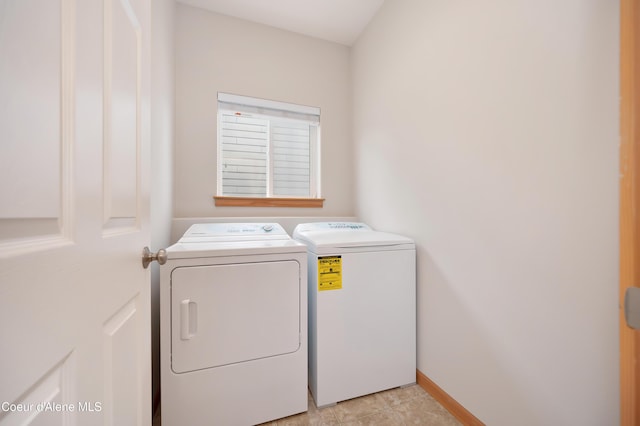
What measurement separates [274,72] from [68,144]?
85.3 inches

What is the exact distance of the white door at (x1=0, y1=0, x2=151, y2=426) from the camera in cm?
28

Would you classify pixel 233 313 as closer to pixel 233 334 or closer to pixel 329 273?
pixel 233 334

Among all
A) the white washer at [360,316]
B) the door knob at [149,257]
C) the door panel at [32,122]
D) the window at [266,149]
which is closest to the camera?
the door panel at [32,122]

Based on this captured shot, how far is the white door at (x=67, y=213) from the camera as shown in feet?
0.92

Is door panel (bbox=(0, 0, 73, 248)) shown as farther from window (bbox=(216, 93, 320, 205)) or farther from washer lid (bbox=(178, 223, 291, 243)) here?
window (bbox=(216, 93, 320, 205))

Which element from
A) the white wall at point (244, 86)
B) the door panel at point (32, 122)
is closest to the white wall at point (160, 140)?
the white wall at point (244, 86)

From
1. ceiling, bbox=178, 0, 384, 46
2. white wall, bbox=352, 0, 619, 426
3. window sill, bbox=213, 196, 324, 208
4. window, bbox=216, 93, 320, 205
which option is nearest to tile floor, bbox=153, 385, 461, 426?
white wall, bbox=352, 0, 619, 426

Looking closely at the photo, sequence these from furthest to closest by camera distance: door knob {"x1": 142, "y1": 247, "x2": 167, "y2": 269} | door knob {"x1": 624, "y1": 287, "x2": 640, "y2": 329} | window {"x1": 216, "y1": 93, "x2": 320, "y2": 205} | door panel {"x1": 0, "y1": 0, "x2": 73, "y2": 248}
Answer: window {"x1": 216, "y1": 93, "x2": 320, "y2": 205} → door knob {"x1": 142, "y1": 247, "x2": 167, "y2": 269} → door knob {"x1": 624, "y1": 287, "x2": 640, "y2": 329} → door panel {"x1": 0, "y1": 0, "x2": 73, "y2": 248}

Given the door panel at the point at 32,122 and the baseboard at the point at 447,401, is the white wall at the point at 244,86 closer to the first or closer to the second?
the baseboard at the point at 447,401

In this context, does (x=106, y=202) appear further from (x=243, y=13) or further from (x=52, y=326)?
(x=243, y=13)

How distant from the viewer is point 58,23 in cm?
37

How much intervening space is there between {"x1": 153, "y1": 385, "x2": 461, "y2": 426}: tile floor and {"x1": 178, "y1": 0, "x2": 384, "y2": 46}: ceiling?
2881mm

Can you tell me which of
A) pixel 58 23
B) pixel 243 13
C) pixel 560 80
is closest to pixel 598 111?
pixel 560 80

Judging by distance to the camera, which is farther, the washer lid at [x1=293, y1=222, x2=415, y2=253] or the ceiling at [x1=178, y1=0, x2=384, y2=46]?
the ceiling at [x1=178, y1=0, x2=384, y2=46]
